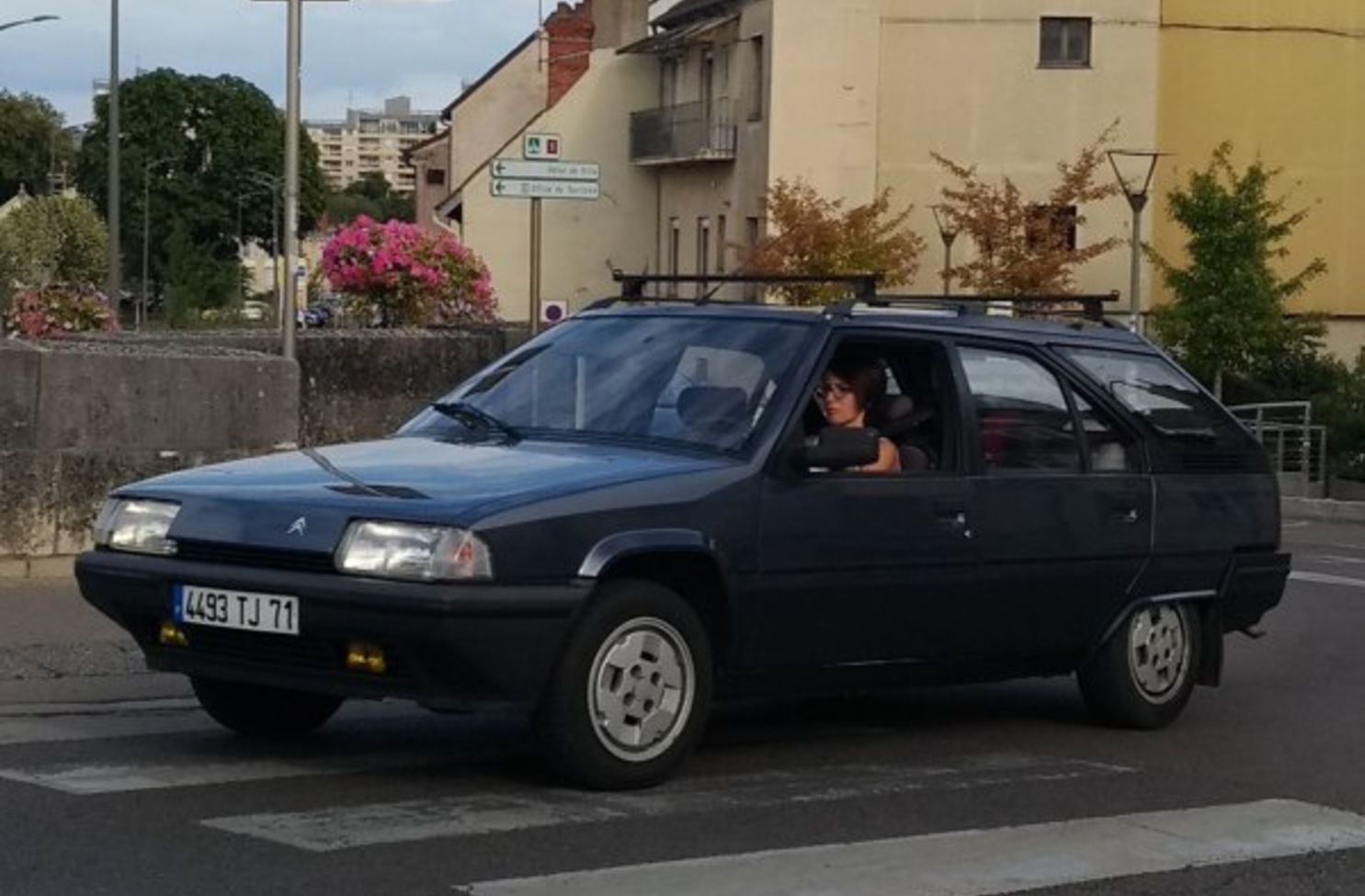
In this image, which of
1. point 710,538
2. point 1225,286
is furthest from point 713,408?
point 1225,286

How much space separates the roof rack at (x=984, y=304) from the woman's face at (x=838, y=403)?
0.24 m

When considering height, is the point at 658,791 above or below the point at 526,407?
below

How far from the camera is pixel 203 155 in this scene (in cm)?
9588

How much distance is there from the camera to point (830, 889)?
6.73 meters

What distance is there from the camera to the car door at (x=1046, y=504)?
9.27 metres

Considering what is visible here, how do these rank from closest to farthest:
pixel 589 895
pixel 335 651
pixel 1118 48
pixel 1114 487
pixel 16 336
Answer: pixel 589 895
pixel 335 651
pixel 1114 487
pixel 16 336
pixel 1118 48

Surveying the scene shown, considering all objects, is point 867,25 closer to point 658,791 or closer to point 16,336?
point 16,336

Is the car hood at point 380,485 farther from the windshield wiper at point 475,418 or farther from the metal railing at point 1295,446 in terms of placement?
the metal railing at point 1295,446

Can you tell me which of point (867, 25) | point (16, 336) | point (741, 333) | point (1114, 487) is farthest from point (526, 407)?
point (867, 25)

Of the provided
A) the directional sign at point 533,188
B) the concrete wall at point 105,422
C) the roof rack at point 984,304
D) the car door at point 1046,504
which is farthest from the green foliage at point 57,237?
the car door at point 1046,504

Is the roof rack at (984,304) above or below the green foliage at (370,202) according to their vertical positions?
below

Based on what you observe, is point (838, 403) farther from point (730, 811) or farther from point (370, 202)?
point (370, 202)

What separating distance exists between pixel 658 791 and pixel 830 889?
1424 millimetres

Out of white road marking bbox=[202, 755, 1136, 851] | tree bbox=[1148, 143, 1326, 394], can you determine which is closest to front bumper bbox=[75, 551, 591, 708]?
white road marking bbox=[202, 755, 1136, 851]
